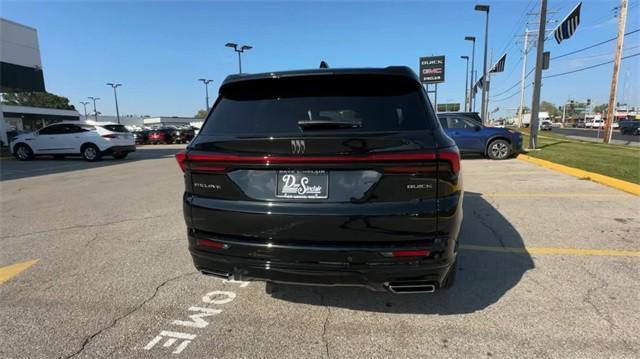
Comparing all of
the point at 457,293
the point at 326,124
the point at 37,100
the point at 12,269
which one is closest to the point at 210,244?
the point at 326,124

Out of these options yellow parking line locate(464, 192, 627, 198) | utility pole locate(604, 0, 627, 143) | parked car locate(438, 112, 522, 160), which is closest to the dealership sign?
utility pole locate(604, 0, 627, 143)

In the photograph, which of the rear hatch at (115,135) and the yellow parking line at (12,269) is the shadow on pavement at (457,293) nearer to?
the yellow parking line at (12,269)

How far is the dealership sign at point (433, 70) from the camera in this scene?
47344 mm

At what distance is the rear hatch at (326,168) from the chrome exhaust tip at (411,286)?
306 mm

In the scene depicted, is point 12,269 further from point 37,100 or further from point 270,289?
point 37,100

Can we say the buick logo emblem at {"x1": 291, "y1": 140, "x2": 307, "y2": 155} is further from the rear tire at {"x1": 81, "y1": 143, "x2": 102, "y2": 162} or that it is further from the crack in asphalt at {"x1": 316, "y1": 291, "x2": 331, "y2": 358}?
the rear tire at {"x1": 81, "y1": 143, "x2": 102, "y2": 162}

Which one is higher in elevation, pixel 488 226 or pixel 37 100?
pixel 37 100

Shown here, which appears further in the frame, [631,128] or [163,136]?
[631,128]

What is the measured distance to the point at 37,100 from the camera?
10444cm

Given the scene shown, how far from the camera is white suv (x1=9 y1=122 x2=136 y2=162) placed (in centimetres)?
1688

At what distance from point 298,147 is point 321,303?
1.44 meters

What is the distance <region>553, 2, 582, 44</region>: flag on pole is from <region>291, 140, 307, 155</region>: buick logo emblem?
20920 mm

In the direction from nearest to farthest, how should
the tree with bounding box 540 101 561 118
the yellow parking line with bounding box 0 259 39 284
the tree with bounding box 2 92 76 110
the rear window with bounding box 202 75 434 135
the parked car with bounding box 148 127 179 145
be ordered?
the rear window with bounding box 202 75 434 135 → the yellow parking line with bounding box 0 259 39 284 → the parked car with bounding box 148 127 179 145 → the tree with bounding box 2 92 76 110 → the tree with bounding box 540 101 561 118

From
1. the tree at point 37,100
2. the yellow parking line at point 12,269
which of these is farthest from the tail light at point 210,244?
the tree at point 37,100
